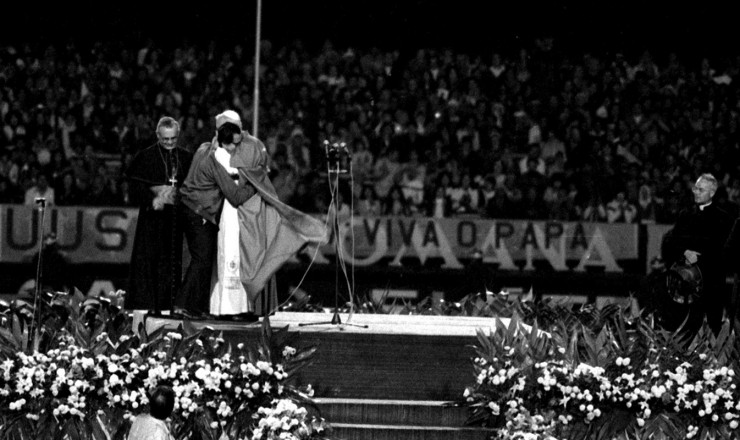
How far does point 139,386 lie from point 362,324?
7.32ft

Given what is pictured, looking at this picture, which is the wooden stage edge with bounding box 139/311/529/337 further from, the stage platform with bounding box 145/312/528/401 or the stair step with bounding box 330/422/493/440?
the stair step with bounding box 330/422/493/440

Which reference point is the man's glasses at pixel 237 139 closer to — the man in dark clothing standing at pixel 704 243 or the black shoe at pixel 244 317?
the black shoe at pixel 244 317

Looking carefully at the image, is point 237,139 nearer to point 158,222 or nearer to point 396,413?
point 158,222

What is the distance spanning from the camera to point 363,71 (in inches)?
811

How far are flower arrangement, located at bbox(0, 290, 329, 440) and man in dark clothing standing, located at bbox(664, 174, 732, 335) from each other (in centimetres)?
364

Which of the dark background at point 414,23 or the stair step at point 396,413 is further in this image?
the dark background at point 414,23

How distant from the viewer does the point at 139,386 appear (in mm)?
9438


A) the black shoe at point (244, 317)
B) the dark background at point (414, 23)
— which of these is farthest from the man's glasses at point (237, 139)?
the dark background at point (414, 23)

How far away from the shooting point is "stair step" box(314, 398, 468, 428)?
9992mm

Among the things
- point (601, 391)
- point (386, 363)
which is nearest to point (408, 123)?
point (386, 363)

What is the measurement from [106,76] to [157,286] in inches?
343

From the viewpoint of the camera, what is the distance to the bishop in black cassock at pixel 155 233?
11031 mm

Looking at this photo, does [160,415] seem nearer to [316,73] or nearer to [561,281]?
[561,281]

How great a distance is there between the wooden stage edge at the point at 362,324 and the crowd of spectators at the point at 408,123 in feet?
17.4
